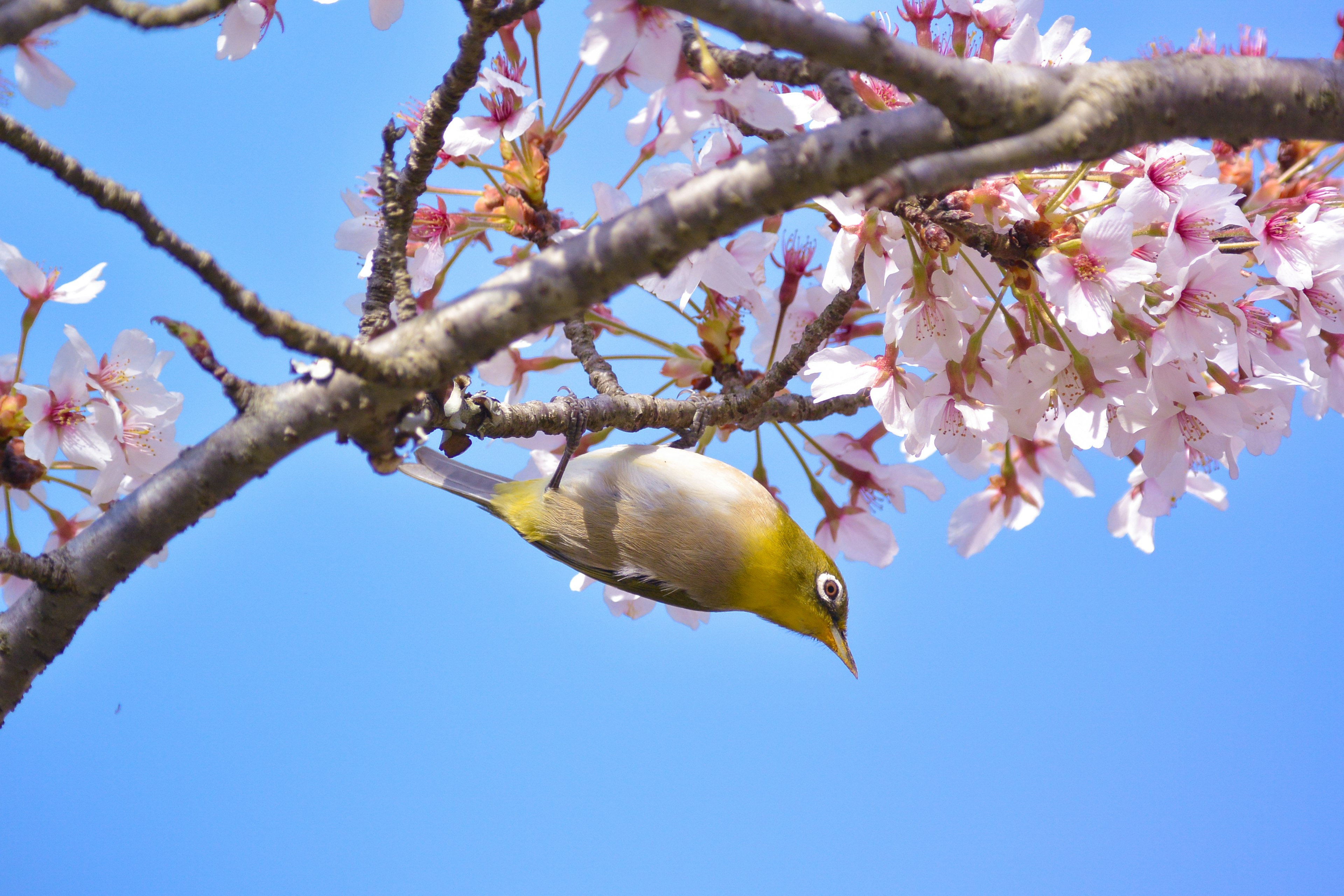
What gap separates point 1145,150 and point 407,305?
1.54 metres

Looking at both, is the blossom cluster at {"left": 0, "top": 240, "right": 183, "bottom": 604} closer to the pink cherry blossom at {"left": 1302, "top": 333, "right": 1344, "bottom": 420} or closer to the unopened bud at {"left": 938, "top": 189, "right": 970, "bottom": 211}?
the unopened bud at {"left": 938, "top": 189, "right": 970, "bottom": 211}

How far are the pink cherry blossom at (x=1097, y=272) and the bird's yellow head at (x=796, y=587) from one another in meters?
0.94

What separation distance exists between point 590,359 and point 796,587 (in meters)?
0.82

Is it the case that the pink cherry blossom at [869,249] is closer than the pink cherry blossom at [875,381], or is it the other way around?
the pink cherry blossom at [869,249]

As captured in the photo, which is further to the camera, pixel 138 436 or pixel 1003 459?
pixel 1003 459

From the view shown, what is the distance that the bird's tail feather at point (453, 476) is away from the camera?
7.78 ft

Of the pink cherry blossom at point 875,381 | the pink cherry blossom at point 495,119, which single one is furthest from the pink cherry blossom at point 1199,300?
the pink cherry blossom at point 495,119

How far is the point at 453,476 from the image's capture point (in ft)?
8.05

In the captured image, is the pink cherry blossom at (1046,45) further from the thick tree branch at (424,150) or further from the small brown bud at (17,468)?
the small brown bud at (17,468)

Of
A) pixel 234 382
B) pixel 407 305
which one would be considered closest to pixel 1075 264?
pixel 407 305

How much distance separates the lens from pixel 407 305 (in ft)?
4.68

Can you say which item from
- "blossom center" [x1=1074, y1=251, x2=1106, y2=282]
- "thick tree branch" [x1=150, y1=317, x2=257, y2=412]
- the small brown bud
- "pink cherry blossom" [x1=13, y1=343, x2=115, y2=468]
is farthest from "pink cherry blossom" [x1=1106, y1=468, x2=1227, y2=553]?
the small brown bud

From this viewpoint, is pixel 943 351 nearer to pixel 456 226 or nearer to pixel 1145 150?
pixel 1145 150

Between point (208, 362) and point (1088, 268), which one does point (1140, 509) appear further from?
point (208, 362)
